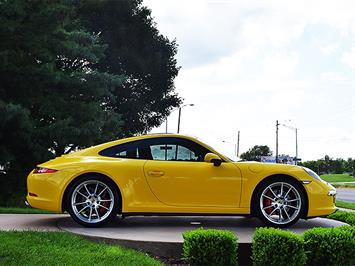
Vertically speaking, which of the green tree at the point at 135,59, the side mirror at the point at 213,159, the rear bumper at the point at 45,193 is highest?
the green tree at the point at 135,59

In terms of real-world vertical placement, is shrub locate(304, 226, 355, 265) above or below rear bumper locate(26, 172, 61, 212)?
below

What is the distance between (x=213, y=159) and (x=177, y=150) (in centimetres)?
54

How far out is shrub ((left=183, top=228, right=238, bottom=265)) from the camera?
5285 millimetres

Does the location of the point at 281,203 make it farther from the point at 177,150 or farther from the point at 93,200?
the point at 93,200

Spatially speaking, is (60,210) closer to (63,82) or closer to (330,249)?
(330,249)

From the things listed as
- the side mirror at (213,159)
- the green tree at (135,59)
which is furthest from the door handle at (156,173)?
the green tree at (135,59)

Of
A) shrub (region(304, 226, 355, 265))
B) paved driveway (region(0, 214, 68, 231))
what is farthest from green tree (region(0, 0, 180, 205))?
shrub (region(304, 226, 355, 265))

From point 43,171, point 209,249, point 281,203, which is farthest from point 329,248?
point 43,171

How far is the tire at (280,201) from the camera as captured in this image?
6.62 metres

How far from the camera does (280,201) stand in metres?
6.68

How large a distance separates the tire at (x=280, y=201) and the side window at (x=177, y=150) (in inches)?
37.6

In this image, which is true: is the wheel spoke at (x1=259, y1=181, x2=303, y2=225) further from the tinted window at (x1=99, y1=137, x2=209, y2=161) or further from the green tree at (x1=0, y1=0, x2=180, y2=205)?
the green tree at (x1=0, y1=0, x2=180, y2=205)

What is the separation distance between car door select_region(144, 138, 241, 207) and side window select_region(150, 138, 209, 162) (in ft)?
0.51

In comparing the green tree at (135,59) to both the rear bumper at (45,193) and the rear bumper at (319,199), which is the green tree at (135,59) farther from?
the rear bumper at (319,199)
